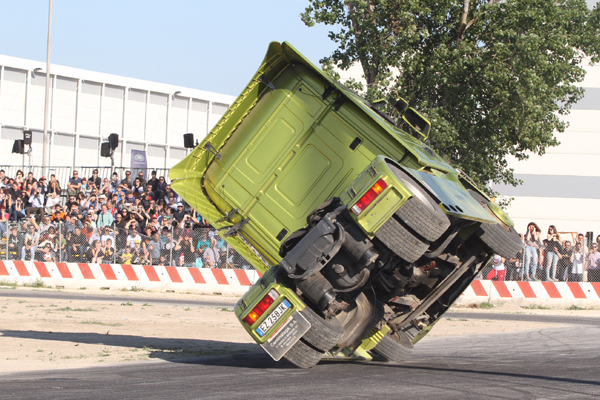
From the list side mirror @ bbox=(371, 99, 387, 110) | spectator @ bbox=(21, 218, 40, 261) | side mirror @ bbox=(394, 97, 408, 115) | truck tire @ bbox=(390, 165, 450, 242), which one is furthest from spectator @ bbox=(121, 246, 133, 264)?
truck tire @ bbox=(390, 165, 450, 242)

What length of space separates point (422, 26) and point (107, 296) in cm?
1188

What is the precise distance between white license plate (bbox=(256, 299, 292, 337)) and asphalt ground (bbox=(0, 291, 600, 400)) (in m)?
0.45

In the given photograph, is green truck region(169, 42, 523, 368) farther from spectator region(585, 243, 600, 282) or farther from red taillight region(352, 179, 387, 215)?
spectator region(585, 243, 600, 282)

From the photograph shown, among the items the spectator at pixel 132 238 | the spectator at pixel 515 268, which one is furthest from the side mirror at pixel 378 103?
the spectator at pixel 132 238

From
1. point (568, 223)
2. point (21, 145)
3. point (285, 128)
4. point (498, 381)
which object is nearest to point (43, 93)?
point (21, 145)

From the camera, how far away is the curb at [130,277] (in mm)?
20172

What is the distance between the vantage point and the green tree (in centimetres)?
2073

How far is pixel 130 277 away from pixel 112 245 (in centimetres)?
105

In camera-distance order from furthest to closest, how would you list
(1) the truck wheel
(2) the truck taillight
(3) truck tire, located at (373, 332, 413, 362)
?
(3) truck tire, located at (373, 332, 413, 362) → (1) the truck wheel → (2) the truck taillight

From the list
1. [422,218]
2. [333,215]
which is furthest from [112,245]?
[422,218]

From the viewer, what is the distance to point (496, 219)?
799 centimetres

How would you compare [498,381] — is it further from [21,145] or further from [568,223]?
[568,223]

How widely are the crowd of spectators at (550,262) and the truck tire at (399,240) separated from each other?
42.1ft

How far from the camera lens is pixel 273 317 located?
729 centimetres
